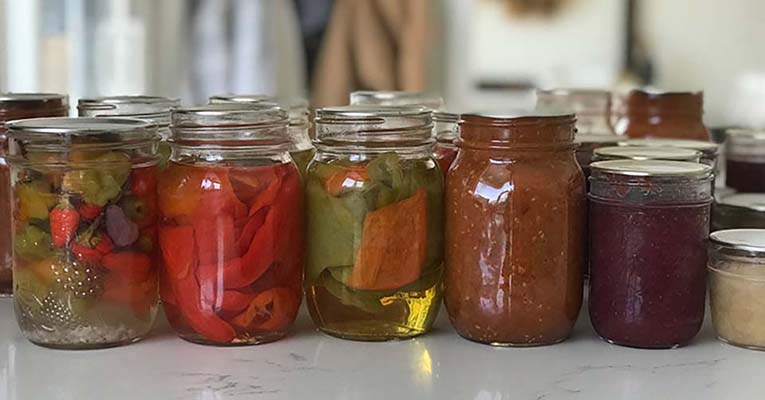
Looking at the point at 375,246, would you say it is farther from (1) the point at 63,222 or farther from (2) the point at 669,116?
(2) the point at 669,116

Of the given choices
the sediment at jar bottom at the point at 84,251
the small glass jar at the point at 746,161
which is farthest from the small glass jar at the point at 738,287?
the sediment at jar bottom at the point at 84,251

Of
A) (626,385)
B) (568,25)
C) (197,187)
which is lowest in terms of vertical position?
(626,385)

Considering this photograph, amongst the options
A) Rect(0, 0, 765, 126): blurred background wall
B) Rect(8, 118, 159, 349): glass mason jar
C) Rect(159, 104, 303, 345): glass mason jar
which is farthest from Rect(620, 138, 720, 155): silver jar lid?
Rect(0, 0, 765, 126): blurred background wall

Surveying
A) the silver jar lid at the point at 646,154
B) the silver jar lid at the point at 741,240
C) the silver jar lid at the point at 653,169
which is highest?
the silver jar lid at the point at 646,154

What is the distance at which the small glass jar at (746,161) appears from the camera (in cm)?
132

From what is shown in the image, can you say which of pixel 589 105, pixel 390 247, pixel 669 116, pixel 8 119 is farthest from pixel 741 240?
pixel 8 119

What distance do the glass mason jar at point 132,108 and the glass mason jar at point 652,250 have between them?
447 mm

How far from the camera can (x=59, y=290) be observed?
35.8 inches

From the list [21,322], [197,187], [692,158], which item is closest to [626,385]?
[692,158]

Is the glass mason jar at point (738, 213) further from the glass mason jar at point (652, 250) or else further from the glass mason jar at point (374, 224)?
the glass mason jar at point (374, 224)

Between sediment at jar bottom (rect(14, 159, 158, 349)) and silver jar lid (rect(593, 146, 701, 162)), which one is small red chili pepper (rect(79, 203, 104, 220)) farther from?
silver jar lid (rect(593, 146, 701, 162))

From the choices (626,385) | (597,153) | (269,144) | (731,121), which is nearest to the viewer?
(626,385)

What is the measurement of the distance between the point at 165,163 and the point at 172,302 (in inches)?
5.2

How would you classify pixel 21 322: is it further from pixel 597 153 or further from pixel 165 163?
pixel 597 153
